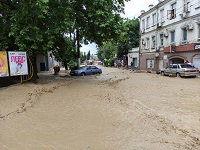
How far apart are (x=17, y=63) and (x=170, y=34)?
62.9ft

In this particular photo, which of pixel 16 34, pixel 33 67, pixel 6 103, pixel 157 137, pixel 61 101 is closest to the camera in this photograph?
pixel 157 137

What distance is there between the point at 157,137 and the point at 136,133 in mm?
533

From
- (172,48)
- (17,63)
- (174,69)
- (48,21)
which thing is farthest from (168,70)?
(17,63)

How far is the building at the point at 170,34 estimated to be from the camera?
1889 cm

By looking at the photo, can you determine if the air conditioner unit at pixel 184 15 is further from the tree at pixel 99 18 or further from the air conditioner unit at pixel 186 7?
the tree at pixel 99 18

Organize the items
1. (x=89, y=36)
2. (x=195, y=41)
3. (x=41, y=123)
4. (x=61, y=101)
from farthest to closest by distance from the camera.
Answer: (x=195, y=41) → (x=89, y=36) → (x=61, y=101) → (x=41, y=123)

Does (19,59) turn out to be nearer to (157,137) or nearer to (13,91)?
(13,91)

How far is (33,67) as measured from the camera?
42.7ft

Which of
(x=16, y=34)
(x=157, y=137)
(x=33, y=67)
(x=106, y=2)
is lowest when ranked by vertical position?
(x=157, y=137)

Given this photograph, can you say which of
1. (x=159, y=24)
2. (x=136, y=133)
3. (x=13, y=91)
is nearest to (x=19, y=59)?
(x=13, y=91)

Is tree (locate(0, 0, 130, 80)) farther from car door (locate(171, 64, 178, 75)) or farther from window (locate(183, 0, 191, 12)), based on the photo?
window (locate(183, 0, 191, 12))

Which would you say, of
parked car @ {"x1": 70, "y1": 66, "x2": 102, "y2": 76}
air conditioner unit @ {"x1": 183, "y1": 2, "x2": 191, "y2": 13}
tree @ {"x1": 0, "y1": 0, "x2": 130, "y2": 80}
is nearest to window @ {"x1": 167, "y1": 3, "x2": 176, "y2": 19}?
air conditioner unit @ {"x1": 183, "y1": 2, "x2": 191, "y2": 13}

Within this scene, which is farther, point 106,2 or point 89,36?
point 89,36

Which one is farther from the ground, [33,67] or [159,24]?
[159,24]
